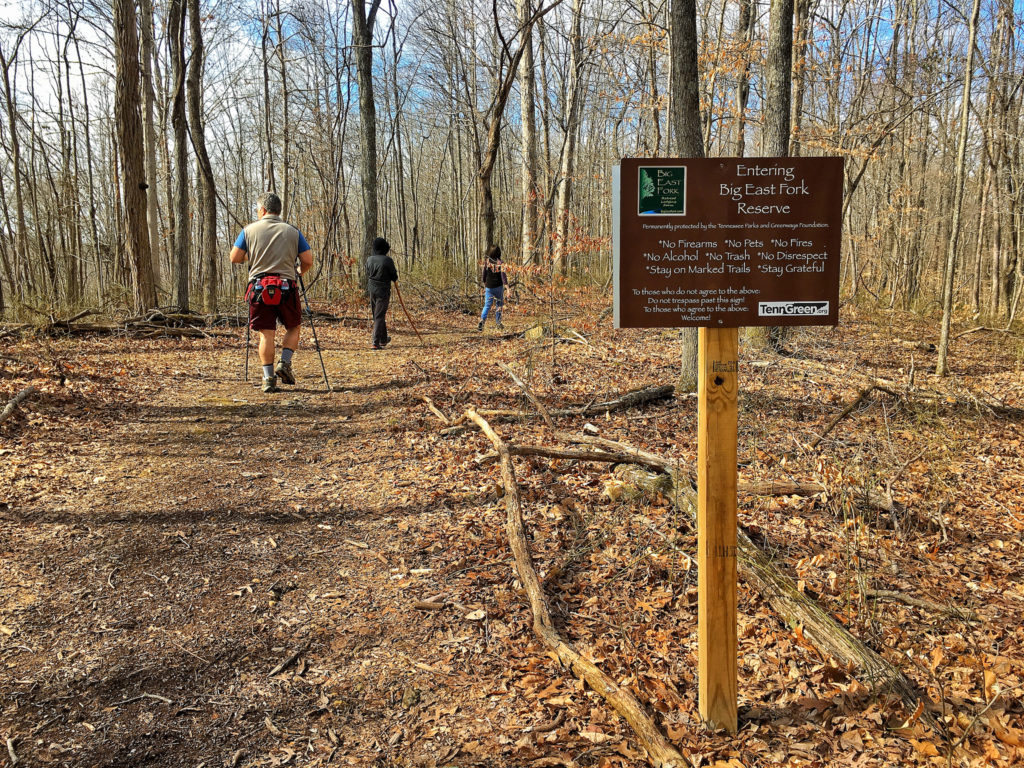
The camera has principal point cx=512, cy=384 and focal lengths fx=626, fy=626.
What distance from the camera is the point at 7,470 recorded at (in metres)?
4.87

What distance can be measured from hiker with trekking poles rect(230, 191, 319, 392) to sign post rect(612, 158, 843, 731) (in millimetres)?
6000

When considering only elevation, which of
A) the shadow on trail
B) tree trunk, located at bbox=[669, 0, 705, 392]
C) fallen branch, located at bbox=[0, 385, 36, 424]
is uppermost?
tree trunk, located at bbox=[669, 0, 705, 392]

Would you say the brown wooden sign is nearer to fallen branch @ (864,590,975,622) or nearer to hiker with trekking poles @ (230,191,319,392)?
fallen branch @ (864,590,975,622)

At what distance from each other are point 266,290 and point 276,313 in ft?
1.06

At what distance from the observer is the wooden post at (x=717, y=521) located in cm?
260

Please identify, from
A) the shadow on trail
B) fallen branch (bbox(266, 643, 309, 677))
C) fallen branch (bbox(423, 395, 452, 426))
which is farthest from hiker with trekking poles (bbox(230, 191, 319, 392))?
fallen branch (bbox(266, 643, 309, 677))

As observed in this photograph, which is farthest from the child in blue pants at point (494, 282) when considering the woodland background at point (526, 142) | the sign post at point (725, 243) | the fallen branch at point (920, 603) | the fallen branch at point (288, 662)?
the sign post at point (725, 243)

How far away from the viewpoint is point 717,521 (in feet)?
8.68

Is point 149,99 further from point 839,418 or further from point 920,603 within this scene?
point 920,603

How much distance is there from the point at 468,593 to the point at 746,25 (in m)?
18.2

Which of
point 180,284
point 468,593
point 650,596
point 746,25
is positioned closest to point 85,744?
point 468,593

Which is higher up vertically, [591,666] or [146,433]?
[146,433]

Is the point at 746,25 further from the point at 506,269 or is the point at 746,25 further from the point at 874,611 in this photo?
the point at 874,611

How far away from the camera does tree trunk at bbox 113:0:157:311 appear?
11.2 m
